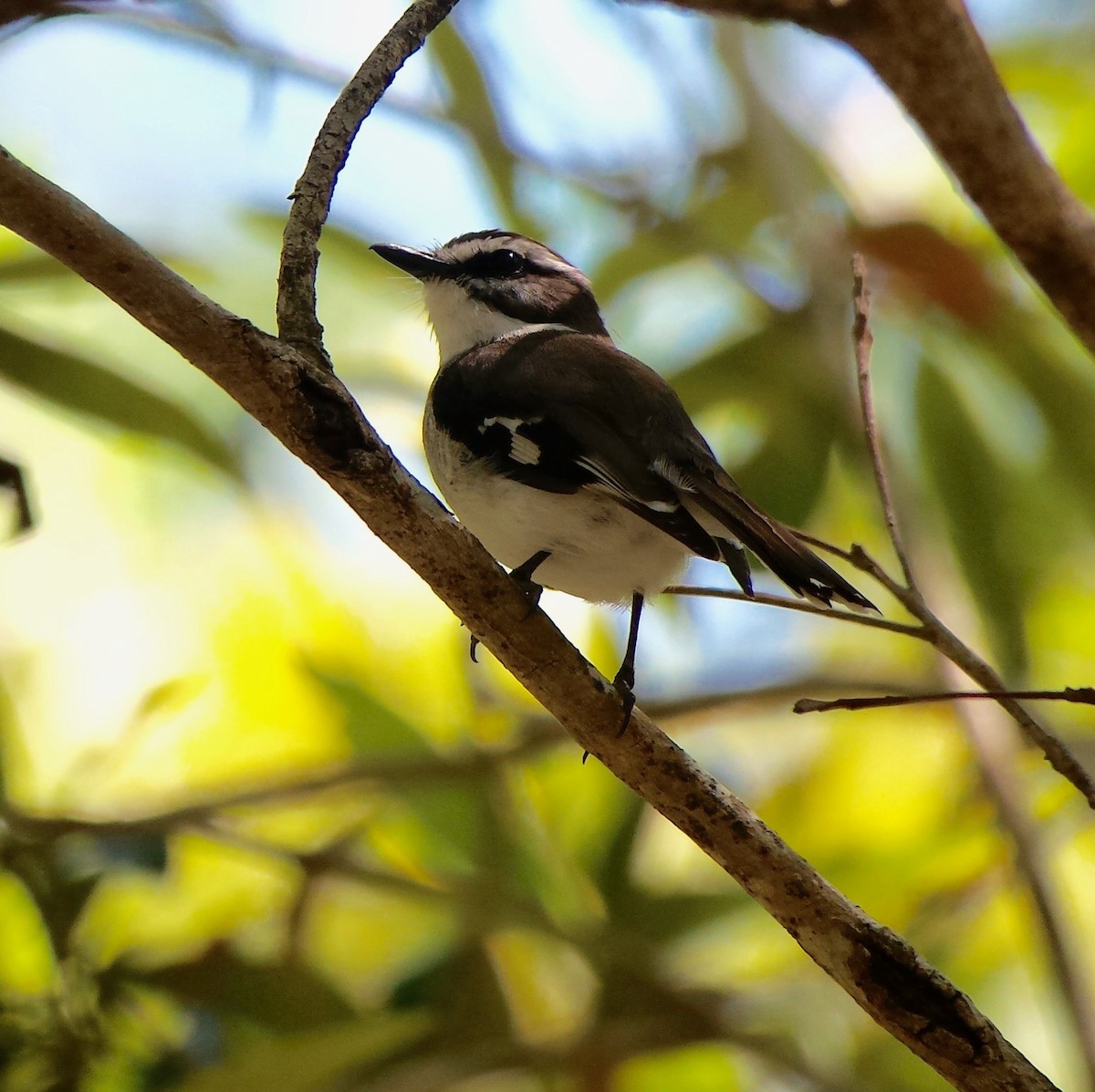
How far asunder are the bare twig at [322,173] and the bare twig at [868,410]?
67 centimetres

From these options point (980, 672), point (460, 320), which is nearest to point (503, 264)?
point (460, 320)

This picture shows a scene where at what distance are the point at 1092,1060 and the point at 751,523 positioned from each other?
1.05 m

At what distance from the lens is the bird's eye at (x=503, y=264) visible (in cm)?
312

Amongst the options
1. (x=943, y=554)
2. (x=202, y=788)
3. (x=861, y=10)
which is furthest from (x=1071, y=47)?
(x=202, y=788)

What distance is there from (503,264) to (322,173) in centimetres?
154

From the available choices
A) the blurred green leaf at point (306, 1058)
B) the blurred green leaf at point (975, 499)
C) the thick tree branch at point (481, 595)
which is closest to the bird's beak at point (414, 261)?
the blurred green leaf at point (975, 499)

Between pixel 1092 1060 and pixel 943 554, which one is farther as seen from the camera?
pixel 943 554

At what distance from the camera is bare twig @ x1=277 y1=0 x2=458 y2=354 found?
1529mm

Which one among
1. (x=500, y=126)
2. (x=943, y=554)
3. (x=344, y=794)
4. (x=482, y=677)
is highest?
(x=500, y=126)

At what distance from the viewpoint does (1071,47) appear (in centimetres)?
397

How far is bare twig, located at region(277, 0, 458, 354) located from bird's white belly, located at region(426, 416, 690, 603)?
0.68 metres

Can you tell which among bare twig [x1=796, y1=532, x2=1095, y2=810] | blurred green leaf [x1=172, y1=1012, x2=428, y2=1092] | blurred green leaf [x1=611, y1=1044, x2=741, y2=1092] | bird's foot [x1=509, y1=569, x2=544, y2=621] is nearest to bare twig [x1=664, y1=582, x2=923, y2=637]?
bare twig [x1=796, y1=532, x2=1095, y2=810]

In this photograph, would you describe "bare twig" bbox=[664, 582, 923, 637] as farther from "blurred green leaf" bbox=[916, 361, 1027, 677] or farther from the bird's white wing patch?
"blurred green leaf" bbox=[916, 361, 1027, 677]

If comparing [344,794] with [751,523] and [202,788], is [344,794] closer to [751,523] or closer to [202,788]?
[202,788]
